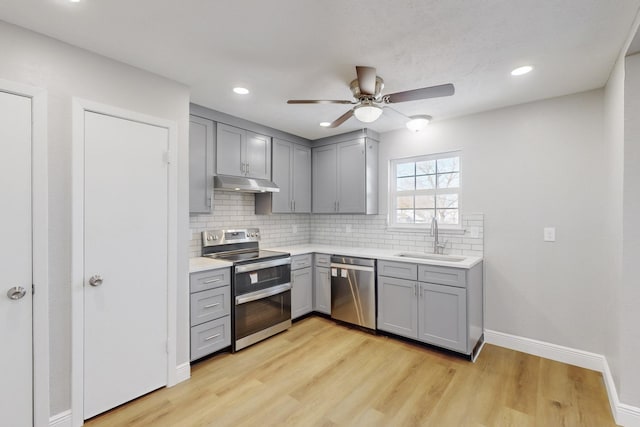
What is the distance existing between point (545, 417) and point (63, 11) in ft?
12.8

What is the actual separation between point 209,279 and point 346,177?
2.20 m

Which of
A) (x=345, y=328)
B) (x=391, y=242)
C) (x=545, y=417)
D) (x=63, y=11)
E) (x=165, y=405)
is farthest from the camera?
(x=391, y=242)

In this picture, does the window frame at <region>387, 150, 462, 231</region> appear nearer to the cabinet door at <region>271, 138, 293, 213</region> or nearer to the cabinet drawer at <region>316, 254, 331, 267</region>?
the cabinet drawer at <region>316, 254, 331, 267</region>

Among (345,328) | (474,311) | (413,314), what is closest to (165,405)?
(345,328)

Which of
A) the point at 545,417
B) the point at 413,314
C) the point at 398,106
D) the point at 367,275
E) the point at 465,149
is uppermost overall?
the point at 398,106

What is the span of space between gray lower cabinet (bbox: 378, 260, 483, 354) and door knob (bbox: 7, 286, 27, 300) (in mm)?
2922

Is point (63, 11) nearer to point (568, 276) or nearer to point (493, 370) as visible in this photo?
point (493, 370)

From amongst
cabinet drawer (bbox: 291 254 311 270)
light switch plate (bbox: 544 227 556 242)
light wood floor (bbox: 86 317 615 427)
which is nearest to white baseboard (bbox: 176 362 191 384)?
light wood floor (bbox: 86 317 615 427)

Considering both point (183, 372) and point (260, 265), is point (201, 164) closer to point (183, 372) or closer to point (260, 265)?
point (260, 265)

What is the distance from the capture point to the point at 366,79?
82.7 inches

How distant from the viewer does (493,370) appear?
8.57ft

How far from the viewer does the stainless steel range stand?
9.65 feet

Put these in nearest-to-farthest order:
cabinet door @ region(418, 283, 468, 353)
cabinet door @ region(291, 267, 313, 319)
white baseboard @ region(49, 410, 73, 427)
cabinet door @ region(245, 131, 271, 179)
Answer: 1. white baseboard @ region(49, 410, 73, 427)
2. cabinet door @ region(418, 283, 468, 353)
3. cabinet door @ region(245, 131, 271, 179)
4. cabinet door @ region(291, 267, 313, 319)

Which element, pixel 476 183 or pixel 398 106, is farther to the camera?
pixel 476 183
